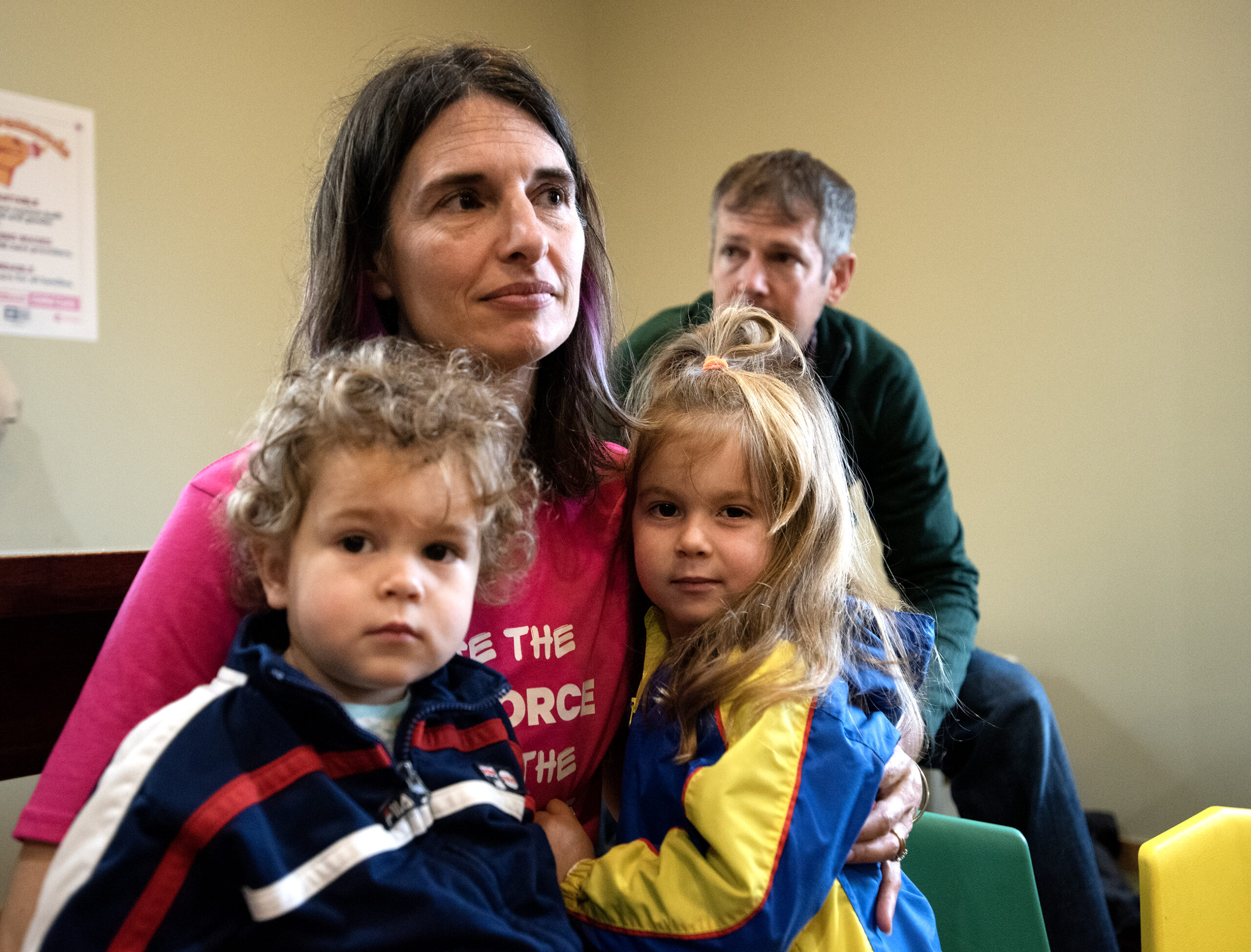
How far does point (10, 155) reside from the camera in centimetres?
275

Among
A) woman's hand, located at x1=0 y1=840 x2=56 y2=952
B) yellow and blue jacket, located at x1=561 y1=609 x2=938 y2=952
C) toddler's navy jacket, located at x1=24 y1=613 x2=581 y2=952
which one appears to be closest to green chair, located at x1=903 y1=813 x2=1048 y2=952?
yellow and blue jacket, located at x1=561 y1=609 x2=938 y2=952

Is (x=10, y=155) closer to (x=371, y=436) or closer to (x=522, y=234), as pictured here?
(x=522, y=234)

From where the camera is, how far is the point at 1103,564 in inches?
124

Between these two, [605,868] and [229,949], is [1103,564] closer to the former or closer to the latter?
[605,868]

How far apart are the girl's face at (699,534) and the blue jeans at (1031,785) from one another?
39.4 inches

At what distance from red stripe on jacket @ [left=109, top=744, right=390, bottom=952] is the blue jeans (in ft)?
4.95

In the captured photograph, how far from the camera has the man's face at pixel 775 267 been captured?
2.27 meters

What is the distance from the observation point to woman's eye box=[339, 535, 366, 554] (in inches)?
35.5

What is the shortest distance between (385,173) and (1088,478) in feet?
8.66

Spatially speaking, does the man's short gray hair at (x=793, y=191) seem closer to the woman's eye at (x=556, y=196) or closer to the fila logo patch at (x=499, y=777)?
the woman's eye at (x=556, y=196)

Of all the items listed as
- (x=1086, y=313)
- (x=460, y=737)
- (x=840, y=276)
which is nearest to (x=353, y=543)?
(x=460, y=737)

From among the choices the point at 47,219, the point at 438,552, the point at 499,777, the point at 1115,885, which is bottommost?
the point at 1115,885

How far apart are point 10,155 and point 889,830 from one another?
287cm

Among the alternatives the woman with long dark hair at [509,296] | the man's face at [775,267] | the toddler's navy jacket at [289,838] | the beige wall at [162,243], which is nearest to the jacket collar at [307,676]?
the toddler's navy jacket at [289,838]
